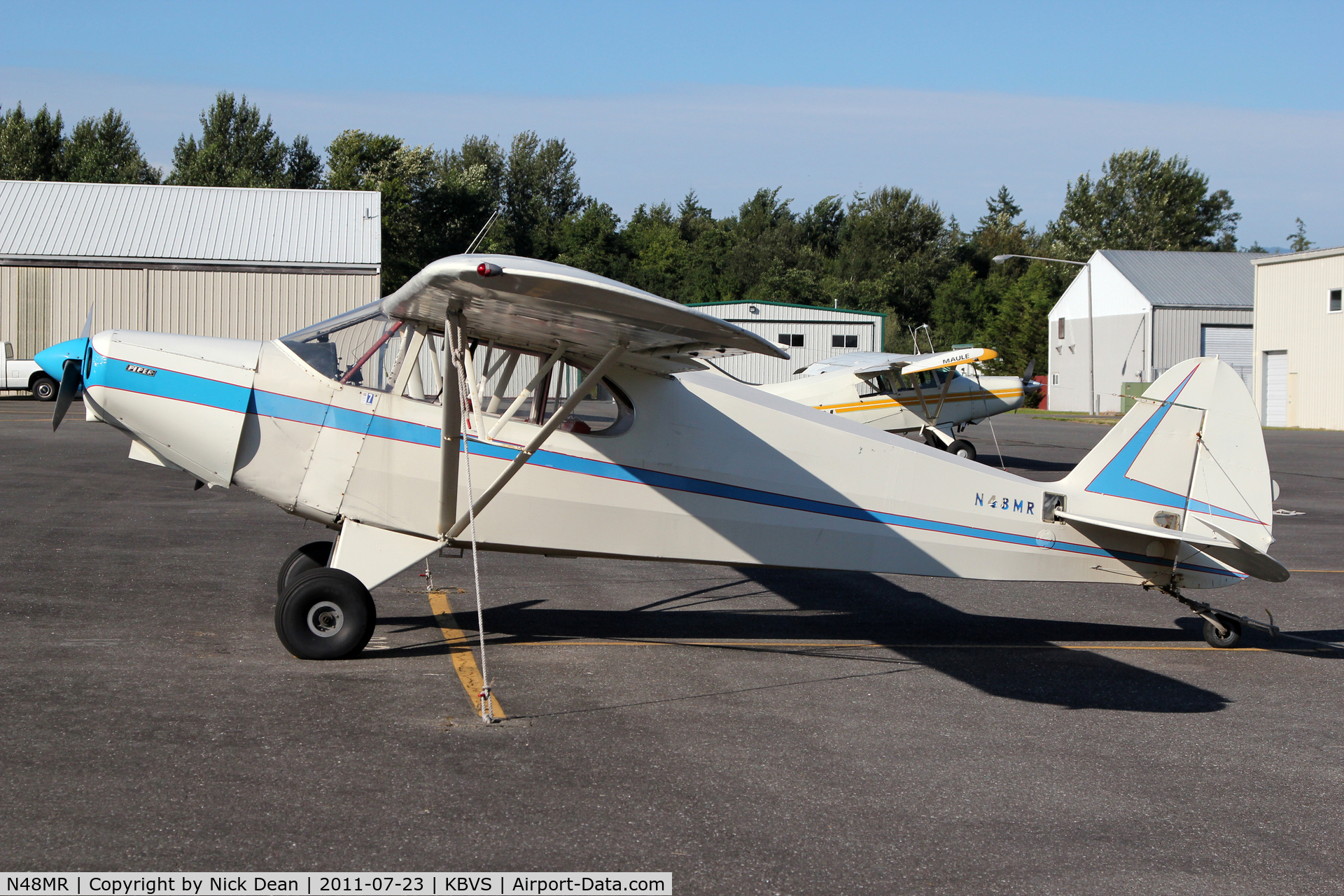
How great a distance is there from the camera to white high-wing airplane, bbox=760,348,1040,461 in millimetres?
22594

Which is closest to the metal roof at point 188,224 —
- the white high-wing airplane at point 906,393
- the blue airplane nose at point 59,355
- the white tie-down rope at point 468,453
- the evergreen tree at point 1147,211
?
the white high-wing airplane at point 906,393

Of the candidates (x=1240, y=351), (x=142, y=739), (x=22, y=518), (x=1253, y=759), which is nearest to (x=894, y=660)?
(x=1253, y=759)

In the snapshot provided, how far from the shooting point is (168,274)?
129 ft

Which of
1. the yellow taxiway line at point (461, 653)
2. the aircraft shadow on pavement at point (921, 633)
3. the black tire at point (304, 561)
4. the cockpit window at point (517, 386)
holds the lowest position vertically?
the aircraft shadow on pavement at point (921, 633)

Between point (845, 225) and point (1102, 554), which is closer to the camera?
point (1102, 554)

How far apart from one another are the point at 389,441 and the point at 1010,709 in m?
4.16

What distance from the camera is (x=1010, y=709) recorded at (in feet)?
20.9

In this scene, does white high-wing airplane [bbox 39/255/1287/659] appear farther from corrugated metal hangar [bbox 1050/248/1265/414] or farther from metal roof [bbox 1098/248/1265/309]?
metal roof [bbox 1098/248/1265/309]

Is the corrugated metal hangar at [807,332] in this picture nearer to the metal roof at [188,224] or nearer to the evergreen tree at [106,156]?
the metal roof at [188,224]

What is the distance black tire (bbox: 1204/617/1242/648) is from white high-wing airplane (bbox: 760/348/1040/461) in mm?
13738

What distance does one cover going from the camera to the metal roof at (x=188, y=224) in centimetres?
3962

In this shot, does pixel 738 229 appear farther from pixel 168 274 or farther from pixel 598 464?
pixel 598 464

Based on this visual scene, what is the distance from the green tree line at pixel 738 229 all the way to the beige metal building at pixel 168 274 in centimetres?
2394

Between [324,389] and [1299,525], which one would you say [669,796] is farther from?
[1299,525]
